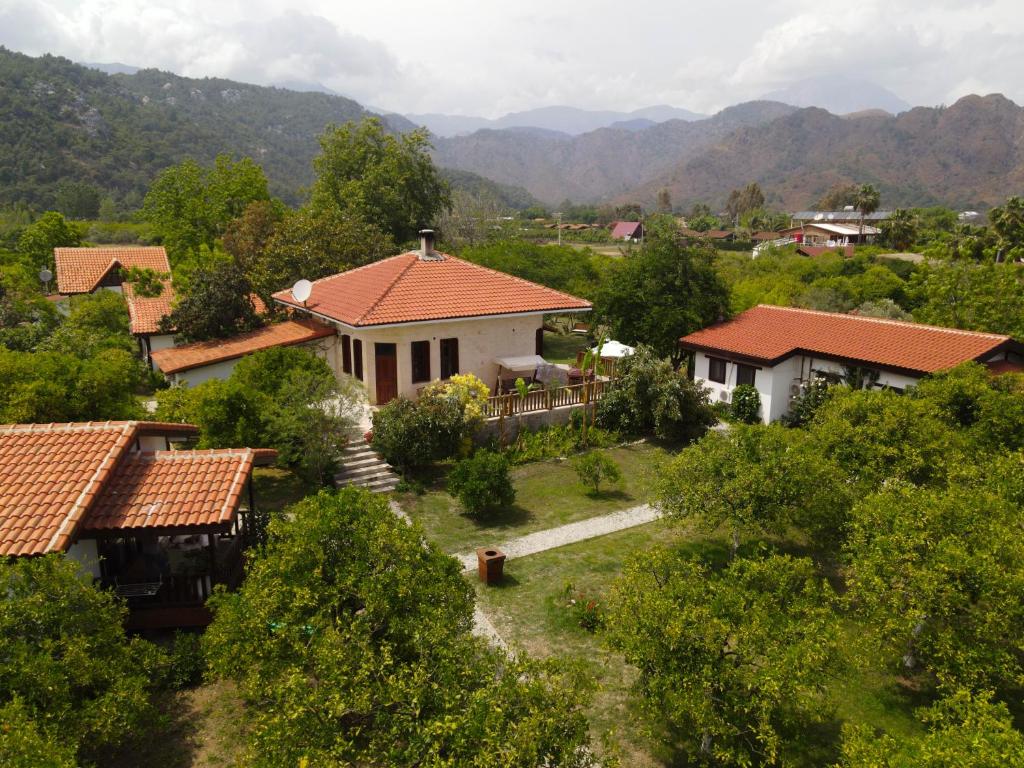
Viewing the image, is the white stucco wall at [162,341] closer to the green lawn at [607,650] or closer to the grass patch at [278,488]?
the grass patch at [278,488]

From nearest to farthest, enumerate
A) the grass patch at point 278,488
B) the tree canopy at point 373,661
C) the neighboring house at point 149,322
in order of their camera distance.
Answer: the tree canopy at point 373,661
the grass patch at point 278,488
the neighboring house at point 149,322

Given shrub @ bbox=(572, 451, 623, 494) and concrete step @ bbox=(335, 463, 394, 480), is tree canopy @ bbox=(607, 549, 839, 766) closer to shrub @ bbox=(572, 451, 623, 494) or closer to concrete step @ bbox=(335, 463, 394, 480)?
shrub @ bbox=(572, 451, 623, 494)

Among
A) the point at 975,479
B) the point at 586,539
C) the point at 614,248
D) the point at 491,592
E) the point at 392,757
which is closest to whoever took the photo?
the point at 392,757

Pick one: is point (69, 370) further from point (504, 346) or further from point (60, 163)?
point (60, 163)

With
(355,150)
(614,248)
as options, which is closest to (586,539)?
(355,150)

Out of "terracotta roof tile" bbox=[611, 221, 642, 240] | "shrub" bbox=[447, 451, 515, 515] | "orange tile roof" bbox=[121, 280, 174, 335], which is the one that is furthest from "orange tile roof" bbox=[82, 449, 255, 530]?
"terracotta roof tile" bbox=[611, 221, 642, 240]

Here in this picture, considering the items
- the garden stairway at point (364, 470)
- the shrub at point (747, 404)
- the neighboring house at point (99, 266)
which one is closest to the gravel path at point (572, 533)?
the garden stairway at point (364, 470)

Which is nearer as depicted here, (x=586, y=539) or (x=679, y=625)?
(x=679, y=625)
